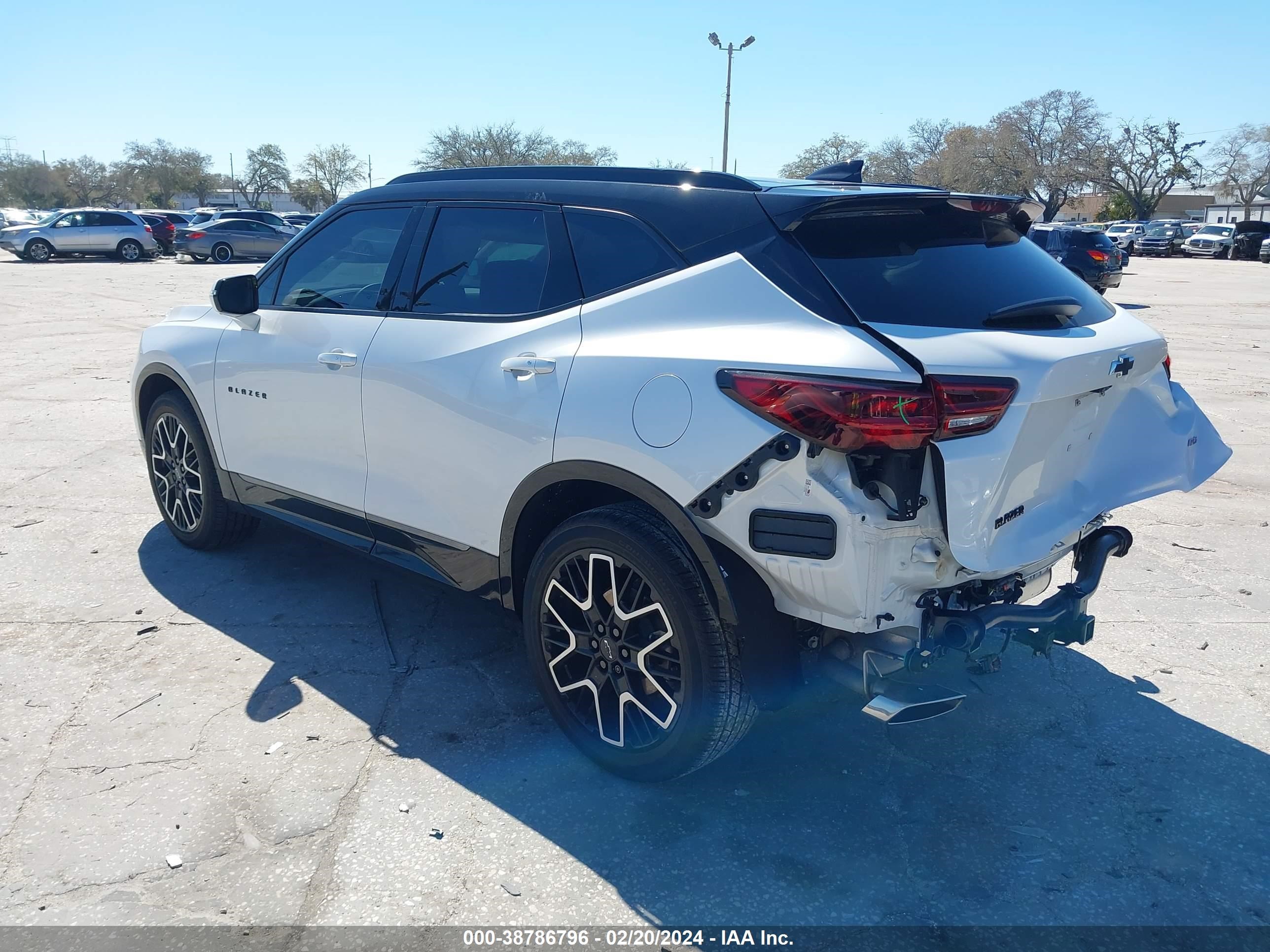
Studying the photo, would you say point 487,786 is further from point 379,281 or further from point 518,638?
point 379,281

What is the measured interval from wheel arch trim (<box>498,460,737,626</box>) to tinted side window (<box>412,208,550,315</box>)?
629mm

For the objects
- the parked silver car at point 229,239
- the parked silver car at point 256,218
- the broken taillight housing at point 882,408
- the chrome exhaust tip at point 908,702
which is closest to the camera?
the broken taillight housing at point 882,408

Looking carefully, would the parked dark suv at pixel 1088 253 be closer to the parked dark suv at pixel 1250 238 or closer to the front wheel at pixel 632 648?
the front wheel at pixel 632 648

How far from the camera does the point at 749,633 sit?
9.23 ft

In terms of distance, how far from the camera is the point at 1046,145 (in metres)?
80.1

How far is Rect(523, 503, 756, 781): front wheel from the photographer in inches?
113

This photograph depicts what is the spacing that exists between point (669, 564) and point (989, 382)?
3.36 feet

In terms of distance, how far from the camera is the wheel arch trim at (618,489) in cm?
281

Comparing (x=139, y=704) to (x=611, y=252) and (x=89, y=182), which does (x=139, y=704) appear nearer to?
(x=611, y=252)

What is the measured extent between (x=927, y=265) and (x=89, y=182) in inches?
4113

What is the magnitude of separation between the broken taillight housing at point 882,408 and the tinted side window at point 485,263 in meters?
1.17

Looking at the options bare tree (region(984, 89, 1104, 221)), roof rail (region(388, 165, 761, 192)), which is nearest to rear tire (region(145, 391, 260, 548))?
roof rail (region(388, 165, 761, 192))

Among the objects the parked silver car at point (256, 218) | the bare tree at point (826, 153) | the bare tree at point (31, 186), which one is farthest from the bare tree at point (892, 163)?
the bare tree at point (31, 186)

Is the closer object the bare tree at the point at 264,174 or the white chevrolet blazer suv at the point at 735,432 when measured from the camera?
the white chevrolet blazer suv at the point at 735,432
